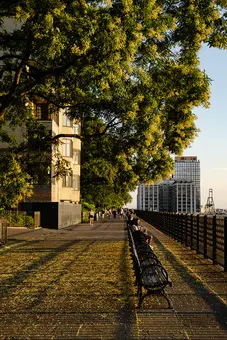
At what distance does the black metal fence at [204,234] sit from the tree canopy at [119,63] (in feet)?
11.9

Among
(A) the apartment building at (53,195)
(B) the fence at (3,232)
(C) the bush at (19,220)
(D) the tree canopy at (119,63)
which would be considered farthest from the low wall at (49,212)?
(D) the tree canopy at (119,63)

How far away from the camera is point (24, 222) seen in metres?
40.0

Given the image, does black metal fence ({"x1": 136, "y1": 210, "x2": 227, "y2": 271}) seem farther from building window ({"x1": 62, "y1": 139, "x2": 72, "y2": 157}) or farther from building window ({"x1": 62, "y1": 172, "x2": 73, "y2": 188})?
building window ({"x1": 62, "y1": 139, "x2": 72, "y2": 157})

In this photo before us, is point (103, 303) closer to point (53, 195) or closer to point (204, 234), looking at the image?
point (204, 234)

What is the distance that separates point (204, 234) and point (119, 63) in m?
7.00

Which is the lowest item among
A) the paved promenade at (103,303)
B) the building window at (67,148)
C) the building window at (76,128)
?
the paved promenade at (103,303)

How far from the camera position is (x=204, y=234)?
56.9 feet

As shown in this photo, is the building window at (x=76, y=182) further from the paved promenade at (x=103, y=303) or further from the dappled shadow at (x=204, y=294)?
the dappled shadow at (x=204, y=294)

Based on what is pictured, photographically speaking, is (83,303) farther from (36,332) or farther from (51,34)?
(51,34)

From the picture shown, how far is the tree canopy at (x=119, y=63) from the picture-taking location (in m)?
13.3

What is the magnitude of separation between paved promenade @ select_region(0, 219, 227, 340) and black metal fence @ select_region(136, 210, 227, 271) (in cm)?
59

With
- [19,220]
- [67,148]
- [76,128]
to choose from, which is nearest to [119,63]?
[19,220]

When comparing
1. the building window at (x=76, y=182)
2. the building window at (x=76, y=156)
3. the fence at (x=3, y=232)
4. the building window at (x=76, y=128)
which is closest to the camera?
the fence at (x=3, y=232)

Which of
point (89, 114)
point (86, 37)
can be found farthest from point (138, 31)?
point (89, 114)
